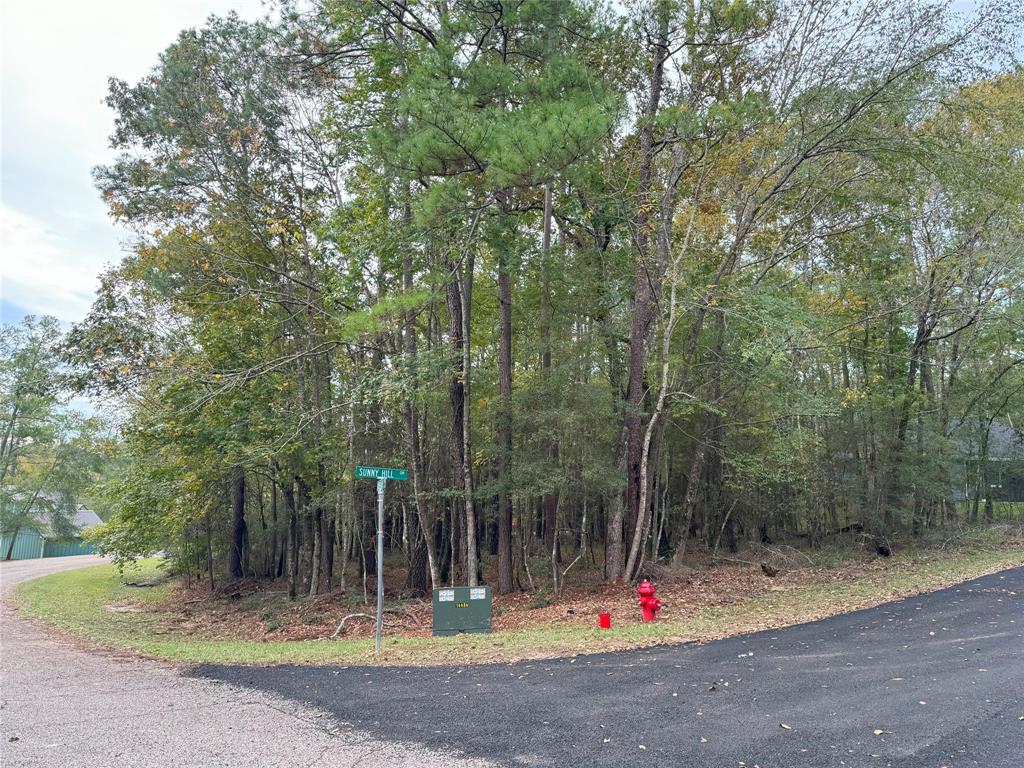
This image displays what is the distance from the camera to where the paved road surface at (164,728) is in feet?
12.4

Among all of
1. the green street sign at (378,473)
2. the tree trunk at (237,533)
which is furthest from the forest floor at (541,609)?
the green street sign at (378,473)

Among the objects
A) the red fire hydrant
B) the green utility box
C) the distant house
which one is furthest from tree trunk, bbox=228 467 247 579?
the distant house

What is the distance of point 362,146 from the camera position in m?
10.2

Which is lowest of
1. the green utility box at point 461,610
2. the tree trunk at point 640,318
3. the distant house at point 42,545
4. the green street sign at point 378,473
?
the distant house at point 42,545

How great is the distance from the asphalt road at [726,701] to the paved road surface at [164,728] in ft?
0.84

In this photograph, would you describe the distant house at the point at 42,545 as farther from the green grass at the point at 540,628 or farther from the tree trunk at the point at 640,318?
the tree trunk at the point at 640,318

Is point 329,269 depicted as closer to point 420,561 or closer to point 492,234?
point 492,234

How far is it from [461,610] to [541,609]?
235 centimetres

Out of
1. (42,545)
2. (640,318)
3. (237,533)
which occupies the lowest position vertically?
(42,545)

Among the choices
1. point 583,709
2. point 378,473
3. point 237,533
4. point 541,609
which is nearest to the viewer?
point 583,709

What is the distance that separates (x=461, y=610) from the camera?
28.6ft

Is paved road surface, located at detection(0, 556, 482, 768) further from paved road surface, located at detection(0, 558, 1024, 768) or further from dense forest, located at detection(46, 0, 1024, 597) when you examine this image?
dense forest, located at detection(46, 0, 1024, 597)

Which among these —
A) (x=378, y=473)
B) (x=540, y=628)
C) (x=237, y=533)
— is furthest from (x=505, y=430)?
(x=237, y=533)

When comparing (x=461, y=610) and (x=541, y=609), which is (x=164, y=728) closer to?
(x=461, y=610)
